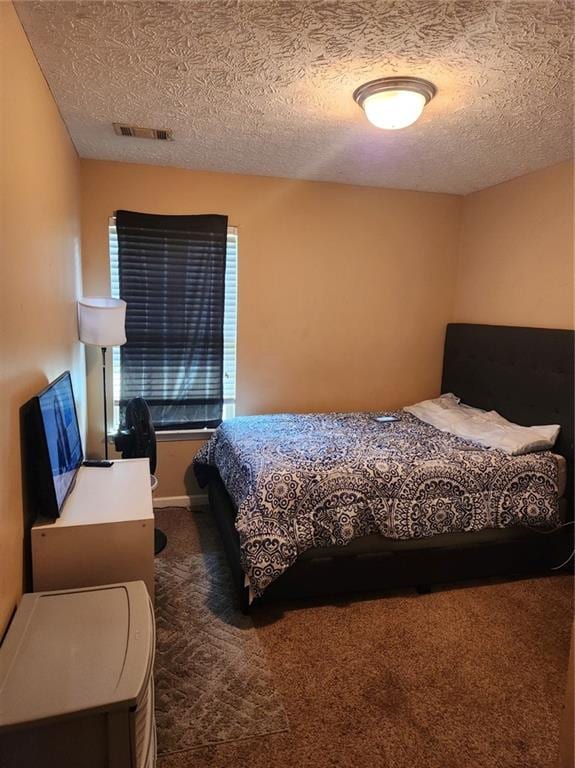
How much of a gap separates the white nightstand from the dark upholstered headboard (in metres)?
2.54

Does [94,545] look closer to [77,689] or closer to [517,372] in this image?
[77,689]

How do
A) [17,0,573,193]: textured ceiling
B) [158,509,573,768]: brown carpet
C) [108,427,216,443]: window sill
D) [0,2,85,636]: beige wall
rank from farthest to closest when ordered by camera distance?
[108,427,216,443]: window sill, [158,509,573,768]: brown carpet, [17,0,573,193]: textured ceiling, [0,2,85,636]: beige wall

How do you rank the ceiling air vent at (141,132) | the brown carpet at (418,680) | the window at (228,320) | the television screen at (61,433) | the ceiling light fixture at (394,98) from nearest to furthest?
the brown carpet at (418,680), the television screen at (61,433), the ceiling light fixture at (394,98), the ceiling air vent at (141,132), the window at (228,320)

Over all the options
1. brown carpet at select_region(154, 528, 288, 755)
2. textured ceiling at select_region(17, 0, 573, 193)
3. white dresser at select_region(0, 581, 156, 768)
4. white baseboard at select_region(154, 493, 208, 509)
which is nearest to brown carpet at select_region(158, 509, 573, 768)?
Answer: brown carpet at select_region(154, 528, 288, 755)

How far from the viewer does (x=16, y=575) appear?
1.65m

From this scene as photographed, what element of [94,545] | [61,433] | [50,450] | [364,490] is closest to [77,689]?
[94,545]

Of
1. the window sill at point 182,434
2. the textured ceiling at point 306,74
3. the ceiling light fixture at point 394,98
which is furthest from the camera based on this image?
the window sill at point 182,434

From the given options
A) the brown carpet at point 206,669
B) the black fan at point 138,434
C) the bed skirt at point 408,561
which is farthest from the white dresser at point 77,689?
the black fan at point 138,434

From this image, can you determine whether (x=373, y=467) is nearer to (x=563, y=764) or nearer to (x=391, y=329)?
(x=563, y=764)

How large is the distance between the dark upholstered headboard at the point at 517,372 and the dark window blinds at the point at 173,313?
6.64ft

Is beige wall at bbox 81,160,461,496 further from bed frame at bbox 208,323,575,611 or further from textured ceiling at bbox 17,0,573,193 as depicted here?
bed frame at bbox 208,323,575,611

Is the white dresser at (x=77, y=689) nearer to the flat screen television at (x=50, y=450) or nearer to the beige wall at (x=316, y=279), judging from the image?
the flat screen television at (x=50, y=450)

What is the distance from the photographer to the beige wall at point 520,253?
10.2ft

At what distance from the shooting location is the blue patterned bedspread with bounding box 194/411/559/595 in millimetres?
2379
